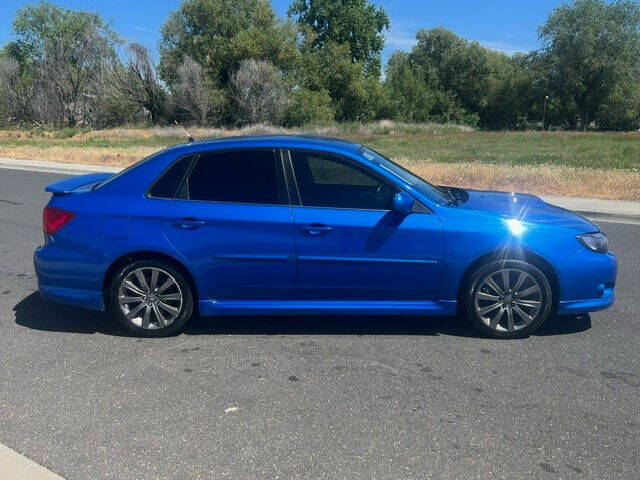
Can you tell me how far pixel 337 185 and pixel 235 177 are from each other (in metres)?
0.83

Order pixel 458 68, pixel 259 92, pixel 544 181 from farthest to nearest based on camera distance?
1. pixel 458 68
2. pixel 259 92
3. pixel 544 181

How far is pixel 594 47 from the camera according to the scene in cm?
6606

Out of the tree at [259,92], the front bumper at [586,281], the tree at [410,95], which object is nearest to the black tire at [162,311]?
the front bumper at [586,281]

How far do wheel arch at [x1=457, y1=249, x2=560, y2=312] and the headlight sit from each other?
1.12 feet

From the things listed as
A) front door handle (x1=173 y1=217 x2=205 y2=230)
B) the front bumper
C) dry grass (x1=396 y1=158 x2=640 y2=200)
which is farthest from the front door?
dry grass (x1=396 y1=158 x2=640 y2=200)

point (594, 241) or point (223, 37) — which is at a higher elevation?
point (223, 37)

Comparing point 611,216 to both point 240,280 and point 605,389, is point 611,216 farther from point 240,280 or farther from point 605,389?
point 240,280

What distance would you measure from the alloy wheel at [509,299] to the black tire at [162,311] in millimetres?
2253

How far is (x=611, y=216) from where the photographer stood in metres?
10.9

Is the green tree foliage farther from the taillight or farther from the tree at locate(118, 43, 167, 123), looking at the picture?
the taillight

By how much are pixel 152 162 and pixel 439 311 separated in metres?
2.57

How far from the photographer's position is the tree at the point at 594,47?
216 ft

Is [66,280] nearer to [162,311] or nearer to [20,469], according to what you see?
[162,311]

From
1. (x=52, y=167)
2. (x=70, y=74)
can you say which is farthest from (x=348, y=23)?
(x=52, y=167)
